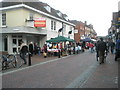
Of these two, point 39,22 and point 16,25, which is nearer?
point 16,25

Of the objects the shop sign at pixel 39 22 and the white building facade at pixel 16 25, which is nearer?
the white building facade at pixel 16 25

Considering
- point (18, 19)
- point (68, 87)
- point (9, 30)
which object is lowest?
point (68, 87)

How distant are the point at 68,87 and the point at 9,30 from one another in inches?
654

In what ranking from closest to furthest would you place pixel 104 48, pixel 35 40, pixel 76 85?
Result: pixel 76 85
pixel 104 48
pixel 35 40

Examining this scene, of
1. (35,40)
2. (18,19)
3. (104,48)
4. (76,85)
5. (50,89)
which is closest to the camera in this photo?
(50,89)

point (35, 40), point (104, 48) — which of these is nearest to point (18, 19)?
point (35, 40)

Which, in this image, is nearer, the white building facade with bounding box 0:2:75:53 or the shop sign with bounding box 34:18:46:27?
the white building facade with bounding box 0:2:75:53

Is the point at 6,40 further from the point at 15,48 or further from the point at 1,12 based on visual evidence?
the point at 1,12

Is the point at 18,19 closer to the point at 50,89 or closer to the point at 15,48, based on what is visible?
the point at 15,48

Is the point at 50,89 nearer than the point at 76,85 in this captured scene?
Yes

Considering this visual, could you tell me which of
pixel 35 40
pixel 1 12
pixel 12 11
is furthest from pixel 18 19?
pixel 35 40

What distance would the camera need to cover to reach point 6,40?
21.9 meters

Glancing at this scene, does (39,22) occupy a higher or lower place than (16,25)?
higher

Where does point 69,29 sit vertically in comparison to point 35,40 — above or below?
above
